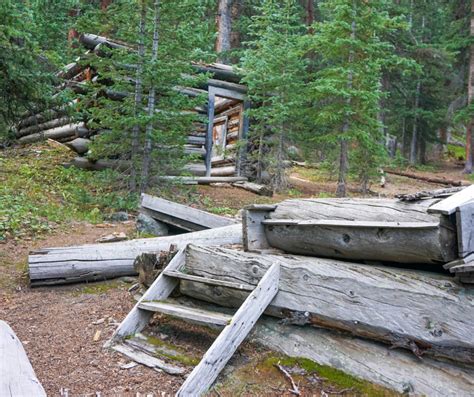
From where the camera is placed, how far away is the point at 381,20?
1177cm

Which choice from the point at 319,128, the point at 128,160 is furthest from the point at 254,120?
the point at 128,160

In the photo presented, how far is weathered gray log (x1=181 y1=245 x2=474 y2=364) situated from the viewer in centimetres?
316

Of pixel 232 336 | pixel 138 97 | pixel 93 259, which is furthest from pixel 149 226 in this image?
pixel 232 336

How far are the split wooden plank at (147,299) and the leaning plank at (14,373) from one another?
4.52 feet

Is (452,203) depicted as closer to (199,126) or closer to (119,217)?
(119,217)

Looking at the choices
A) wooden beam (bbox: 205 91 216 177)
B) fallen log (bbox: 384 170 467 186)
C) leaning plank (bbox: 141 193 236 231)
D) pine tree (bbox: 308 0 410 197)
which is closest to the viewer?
leaning plank (bbox: 141 193 236 231)

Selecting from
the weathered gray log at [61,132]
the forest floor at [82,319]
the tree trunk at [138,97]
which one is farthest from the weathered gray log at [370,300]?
the weathered gray log at [61,132]

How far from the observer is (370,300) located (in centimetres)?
354

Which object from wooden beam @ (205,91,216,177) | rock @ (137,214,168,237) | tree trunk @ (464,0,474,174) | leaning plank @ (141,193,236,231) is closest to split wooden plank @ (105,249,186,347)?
leaning plank @ (141,193,236,231)

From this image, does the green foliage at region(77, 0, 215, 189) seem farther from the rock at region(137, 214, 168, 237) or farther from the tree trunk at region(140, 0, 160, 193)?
the rock at region(137, 214, 168, 237)

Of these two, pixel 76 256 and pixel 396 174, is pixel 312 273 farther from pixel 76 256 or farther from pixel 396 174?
pixel 396 174

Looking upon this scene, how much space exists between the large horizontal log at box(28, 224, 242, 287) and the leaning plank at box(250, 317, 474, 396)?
7.22 feet

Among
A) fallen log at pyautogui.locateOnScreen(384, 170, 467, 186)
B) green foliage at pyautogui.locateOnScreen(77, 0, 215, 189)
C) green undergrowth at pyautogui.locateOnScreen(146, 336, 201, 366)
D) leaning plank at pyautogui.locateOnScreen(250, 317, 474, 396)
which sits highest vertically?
green foliage at pyautogui.locateOnScreen(77, 0, 215, 189)

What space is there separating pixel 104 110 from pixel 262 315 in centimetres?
644
